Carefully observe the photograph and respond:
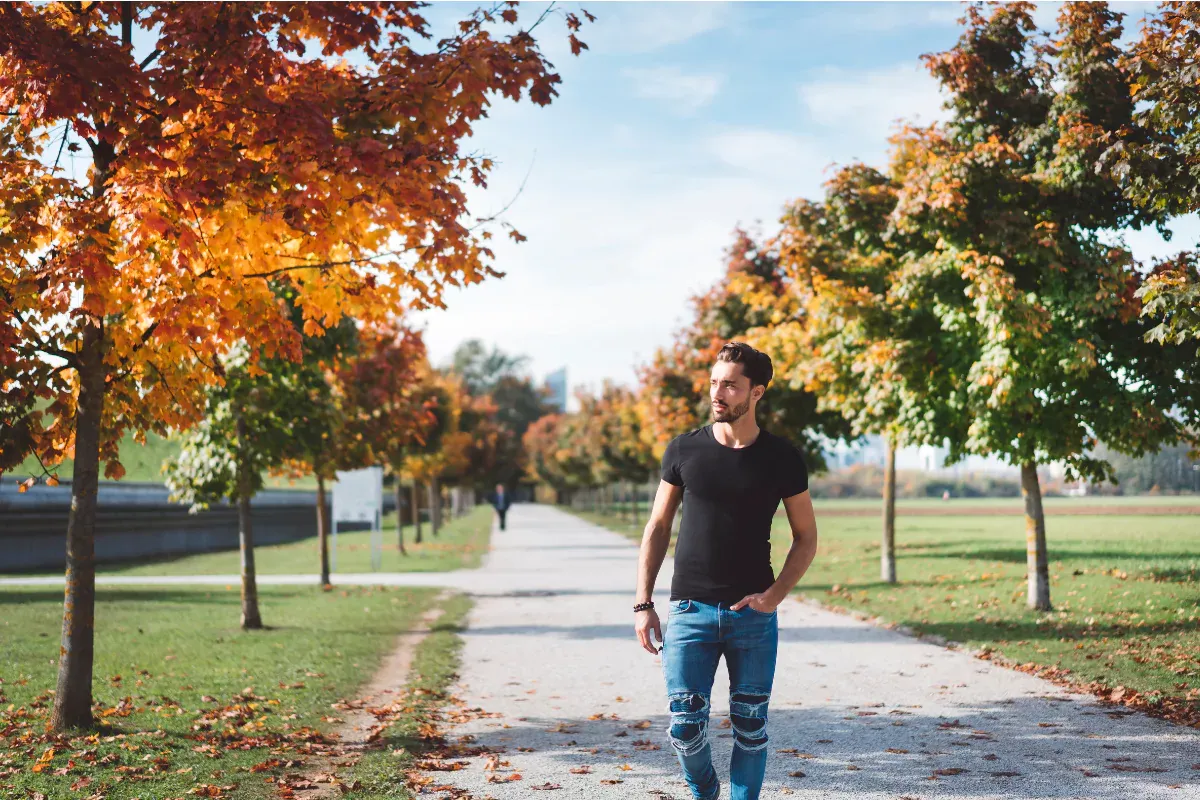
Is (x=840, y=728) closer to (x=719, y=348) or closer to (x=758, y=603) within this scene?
(x=758, y=603)

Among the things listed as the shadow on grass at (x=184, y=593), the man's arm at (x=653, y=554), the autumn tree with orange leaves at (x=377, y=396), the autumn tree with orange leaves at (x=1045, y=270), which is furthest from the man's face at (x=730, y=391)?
the shadow on grass at (x=184, y=593)

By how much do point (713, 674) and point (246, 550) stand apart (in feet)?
31.7

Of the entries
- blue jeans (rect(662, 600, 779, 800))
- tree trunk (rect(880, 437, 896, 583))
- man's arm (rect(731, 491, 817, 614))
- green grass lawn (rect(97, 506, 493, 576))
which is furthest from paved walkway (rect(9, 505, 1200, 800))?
green grass lawn (rect(97, 506, 493, 576))

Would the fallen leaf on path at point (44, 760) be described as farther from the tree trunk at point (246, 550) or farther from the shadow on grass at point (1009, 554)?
the shadow on grass at point (1009, 554)

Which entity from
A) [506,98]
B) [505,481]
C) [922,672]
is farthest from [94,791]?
[505,481]

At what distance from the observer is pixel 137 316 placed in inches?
275

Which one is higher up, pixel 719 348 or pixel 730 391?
pixel 719 348

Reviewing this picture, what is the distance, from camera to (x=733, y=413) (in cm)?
431

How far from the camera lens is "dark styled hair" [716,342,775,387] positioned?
4.32 metres

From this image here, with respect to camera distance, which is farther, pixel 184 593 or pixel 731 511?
pixel 184 593

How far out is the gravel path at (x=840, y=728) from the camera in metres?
5.74

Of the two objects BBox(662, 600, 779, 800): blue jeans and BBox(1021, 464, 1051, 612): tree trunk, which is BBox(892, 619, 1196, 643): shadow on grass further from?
BBox(662, 600, 779, 800): blue jeans

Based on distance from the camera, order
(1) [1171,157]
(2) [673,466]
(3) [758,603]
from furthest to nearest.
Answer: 1. (1) [1171,157]
2. (2) [673,466]
3. (3) [758,603]

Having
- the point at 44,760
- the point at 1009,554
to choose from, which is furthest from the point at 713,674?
the point at 1009,554
